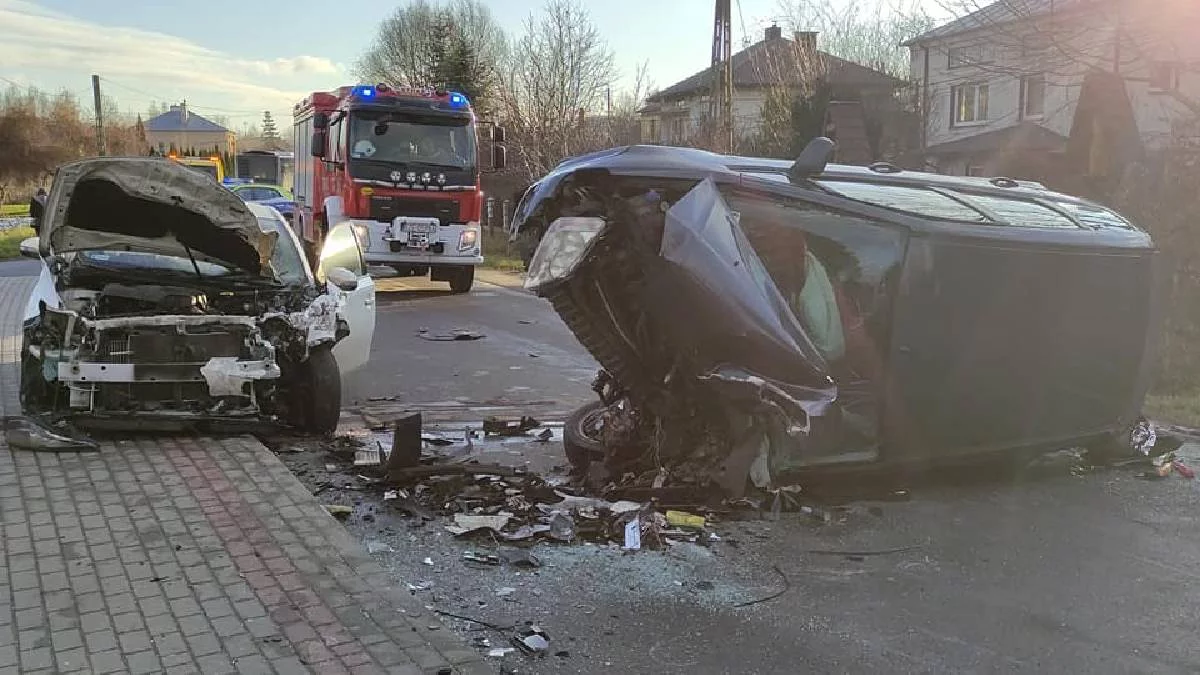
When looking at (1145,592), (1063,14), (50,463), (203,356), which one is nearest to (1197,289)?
(1063,14)

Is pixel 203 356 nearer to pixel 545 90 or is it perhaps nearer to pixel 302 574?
pixel 302 574

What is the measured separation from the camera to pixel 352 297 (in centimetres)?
754

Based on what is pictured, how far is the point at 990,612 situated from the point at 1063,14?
13015 millimetres

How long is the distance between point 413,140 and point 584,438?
11.5 m

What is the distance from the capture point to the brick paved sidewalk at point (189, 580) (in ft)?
11.8

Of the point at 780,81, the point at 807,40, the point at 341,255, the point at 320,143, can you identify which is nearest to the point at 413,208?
the point at 320,143

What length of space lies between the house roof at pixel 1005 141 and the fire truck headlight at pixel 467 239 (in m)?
17.1

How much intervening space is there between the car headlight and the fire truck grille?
11.2 meters

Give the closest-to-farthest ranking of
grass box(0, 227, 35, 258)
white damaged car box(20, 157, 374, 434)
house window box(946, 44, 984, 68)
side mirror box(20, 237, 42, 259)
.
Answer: white damaged car box(20, 157, 374, 434)
side mirror box(20, 237, 42, 259)
house window box(946, 44, 984, 68)
grass box(0, 227, 35, 258)

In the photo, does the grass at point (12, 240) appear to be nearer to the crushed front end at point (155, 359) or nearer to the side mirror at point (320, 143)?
the side mirror at point (320, 143)

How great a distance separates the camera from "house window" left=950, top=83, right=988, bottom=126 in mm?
37656

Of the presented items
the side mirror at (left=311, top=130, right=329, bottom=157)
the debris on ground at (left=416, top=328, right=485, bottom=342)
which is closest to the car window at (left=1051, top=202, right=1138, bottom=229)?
the debris on ground at (left=416, top=328, right=485, bottom=342)

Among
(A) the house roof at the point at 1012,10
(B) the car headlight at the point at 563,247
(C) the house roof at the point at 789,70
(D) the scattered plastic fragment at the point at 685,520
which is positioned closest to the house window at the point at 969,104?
(C) the house roof at the point at 789,70

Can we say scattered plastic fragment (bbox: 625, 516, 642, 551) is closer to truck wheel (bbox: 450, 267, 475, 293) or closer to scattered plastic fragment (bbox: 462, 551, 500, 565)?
scattered plastic fragment (bbox: 462, 551, 500, 565)
